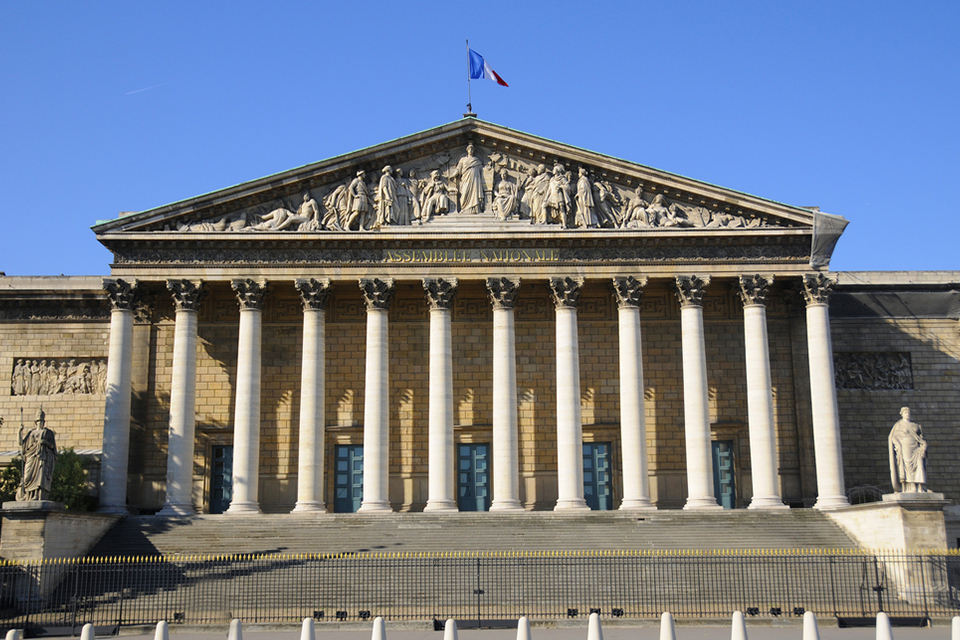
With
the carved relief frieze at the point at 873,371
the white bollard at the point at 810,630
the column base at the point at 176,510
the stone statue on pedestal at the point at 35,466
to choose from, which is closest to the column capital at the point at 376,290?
the column base at the point at 176,510

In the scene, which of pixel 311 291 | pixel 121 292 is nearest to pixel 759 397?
pixel 311 291

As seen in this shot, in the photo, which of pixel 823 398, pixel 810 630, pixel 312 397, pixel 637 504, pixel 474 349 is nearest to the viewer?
pixel 810 630

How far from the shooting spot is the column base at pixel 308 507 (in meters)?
30.8

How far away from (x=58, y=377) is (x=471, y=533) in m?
17.7

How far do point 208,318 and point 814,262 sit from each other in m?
21.3

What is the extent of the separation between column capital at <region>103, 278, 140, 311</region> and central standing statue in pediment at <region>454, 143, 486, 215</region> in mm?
11201

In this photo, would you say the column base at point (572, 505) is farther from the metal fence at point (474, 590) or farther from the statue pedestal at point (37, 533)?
the statue pedestal at point (37, 533)

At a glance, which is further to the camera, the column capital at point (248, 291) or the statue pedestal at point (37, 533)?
the column capital at point (248, 291)

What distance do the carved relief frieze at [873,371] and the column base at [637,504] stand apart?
10053 millimetres

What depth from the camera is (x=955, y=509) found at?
3438 centimetres

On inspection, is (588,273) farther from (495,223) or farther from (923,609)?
(923,609)

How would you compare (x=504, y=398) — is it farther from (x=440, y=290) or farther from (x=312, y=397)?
(x=312, y=397)

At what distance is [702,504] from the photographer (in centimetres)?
3098

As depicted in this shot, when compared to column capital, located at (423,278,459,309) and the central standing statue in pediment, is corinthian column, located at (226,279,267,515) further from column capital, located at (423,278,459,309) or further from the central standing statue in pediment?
the central standing statue in pediment
